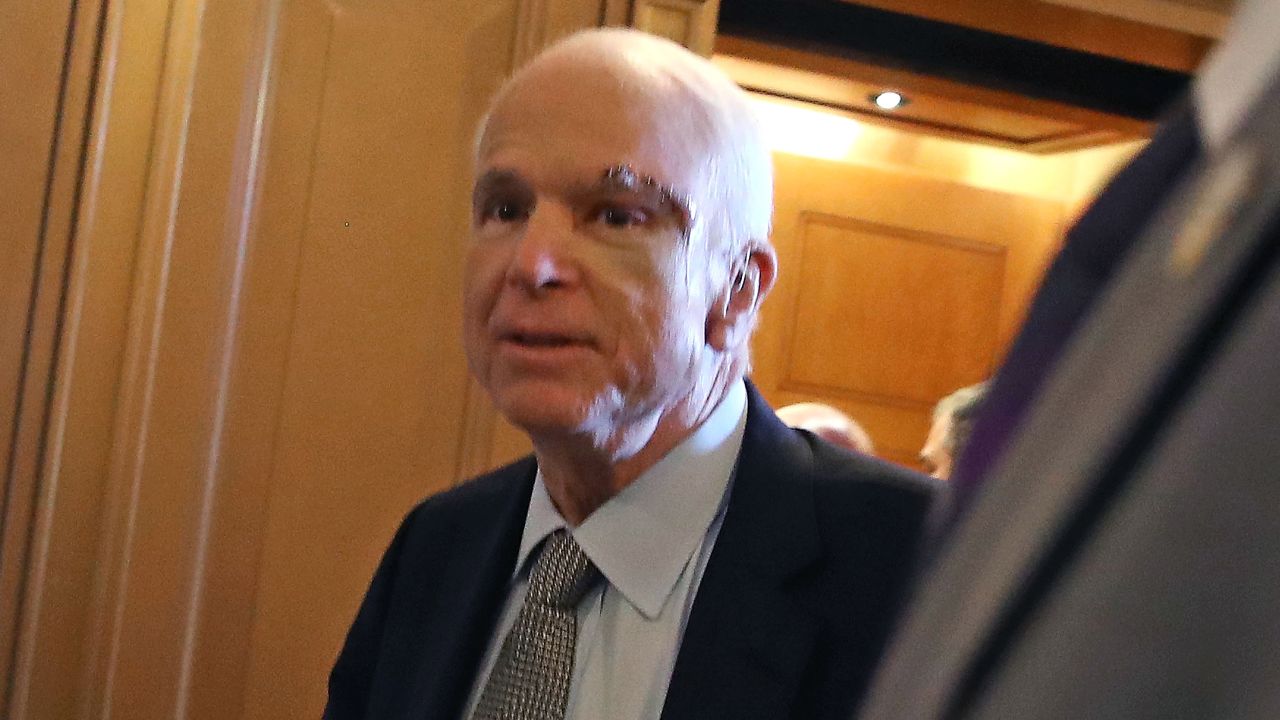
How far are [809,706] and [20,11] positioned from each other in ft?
4.39

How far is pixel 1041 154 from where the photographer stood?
3389mm

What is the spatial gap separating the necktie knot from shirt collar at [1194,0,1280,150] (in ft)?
2.81

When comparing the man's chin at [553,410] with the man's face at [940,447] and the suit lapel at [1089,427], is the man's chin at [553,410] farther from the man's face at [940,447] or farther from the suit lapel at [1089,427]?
the man's face at [940,447]

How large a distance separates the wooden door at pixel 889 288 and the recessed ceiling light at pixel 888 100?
0.22 meters

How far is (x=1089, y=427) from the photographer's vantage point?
0.65 feet

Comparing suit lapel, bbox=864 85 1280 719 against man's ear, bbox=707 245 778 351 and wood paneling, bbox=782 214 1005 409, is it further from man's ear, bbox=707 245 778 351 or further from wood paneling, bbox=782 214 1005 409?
wood paneling, bbox=782 214 1005 409

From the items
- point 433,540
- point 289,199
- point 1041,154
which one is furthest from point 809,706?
point 1041,154

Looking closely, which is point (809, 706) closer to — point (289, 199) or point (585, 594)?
point (585, 594)

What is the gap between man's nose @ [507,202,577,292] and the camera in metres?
0.97

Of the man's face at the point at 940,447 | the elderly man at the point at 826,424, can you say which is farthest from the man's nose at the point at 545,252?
the elderly man at the point at 826,424

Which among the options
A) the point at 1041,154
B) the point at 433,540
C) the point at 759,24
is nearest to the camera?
the point at 433,540

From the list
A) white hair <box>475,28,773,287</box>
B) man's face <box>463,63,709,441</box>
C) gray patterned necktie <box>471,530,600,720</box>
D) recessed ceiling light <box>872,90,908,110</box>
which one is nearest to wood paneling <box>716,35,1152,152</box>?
recessed ceiling light <box>872,90,908,110</box>

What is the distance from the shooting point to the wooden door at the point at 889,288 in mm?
2969

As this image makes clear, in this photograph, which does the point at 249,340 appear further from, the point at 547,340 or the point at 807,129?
the point at 807,129
